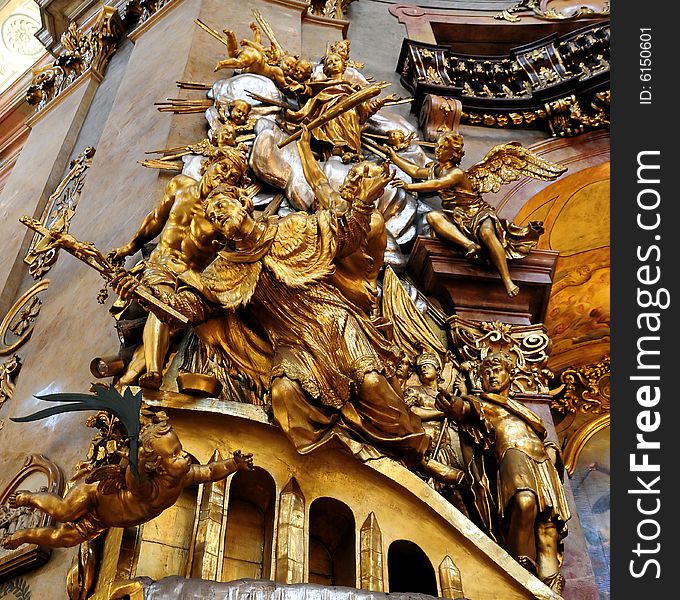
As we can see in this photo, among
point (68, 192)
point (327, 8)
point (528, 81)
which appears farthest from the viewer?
point (327, 8)

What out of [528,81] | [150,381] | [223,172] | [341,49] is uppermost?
[528,81]

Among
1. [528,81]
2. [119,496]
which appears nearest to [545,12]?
[528,81]

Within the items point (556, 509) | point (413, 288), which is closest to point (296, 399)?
point (556, 509)

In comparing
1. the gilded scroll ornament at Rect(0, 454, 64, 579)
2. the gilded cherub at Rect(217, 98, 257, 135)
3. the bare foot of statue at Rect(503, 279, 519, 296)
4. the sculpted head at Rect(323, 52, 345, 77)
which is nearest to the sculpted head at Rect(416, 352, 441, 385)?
the bare foot of statue at Rect(503, 279, 519, 296)

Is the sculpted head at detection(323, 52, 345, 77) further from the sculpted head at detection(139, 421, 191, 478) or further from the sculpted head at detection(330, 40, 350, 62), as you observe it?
the sculpted head at detection(139, 421, 191, 478)

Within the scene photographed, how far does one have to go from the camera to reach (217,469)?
118 inches

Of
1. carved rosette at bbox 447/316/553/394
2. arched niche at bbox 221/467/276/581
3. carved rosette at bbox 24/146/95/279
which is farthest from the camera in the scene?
carved rosette at bbox 24/146/95/279

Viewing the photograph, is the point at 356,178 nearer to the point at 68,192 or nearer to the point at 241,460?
the point at 241,460

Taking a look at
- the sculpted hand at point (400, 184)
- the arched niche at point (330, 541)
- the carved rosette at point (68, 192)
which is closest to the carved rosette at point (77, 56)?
the carved rosette at point (68, 192)

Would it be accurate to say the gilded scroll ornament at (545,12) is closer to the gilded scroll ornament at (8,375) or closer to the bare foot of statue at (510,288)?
the bare foot of statue at (510,288)

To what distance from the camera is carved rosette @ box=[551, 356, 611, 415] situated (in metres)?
7.74

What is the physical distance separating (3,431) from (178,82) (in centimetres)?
259

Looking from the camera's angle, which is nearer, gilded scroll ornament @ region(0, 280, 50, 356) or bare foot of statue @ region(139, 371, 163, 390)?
bare foot of statue @ region(139, 371, 163, 390)

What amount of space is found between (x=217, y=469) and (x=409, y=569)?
3.47ft
